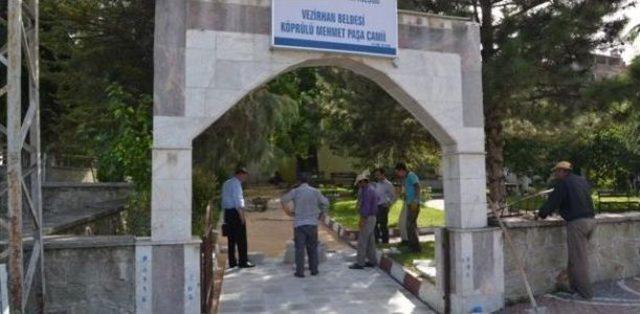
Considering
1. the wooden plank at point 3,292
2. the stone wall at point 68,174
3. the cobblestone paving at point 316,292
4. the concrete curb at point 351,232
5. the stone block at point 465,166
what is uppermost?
the stone wall at point 68,174

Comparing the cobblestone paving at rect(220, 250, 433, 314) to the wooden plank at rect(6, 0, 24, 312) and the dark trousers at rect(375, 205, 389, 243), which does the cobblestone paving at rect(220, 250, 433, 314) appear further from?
the wooden plank at rect(6, 0, 24, 312)

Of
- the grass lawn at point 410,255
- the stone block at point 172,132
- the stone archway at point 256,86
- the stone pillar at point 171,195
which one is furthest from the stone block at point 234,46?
the grass lawn at point 410,255

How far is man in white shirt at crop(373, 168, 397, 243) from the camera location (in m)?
11.4

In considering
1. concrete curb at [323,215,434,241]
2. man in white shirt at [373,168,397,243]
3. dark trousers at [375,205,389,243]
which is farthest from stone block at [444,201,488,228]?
concrete curb at [323,215,434,241]

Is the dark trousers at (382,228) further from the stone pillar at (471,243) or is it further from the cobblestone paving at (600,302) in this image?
the stone pillar at (471,243)

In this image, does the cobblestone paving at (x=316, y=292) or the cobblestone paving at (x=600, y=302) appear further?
the cobblestone paving at (x=316, y=292)

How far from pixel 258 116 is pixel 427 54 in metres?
6.01

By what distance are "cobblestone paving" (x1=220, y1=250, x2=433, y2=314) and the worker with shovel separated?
2.03 meters

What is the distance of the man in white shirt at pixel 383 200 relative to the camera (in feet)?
37.5

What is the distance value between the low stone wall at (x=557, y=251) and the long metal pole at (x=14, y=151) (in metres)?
5.48

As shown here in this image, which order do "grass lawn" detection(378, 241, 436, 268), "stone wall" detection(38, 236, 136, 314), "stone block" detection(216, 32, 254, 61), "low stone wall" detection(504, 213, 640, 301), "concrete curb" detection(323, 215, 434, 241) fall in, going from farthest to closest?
"concrete curb" detection(323, 215, 434, 241) → "grass lawn" detection(378, 241, 436, 268) → "low stone wall" detection(504, 213, 640, 301) → "stone block" detection(216, 32, 254, 61) → "stone wall" detection(38, 236, 136, 314)

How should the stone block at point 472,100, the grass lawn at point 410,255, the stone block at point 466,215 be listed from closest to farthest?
the stone block at point 466,215 < the stone block at point 472,100 < the grass lawn at point 410,255

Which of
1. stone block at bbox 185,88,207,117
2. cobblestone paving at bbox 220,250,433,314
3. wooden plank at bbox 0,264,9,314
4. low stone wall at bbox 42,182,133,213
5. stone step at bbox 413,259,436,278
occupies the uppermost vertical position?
stone block at bbox 185,88,207,117

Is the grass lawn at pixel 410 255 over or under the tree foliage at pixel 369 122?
under
